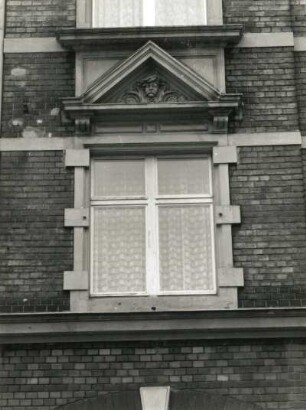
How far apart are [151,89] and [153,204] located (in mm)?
1509

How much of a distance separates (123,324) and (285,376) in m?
1.93

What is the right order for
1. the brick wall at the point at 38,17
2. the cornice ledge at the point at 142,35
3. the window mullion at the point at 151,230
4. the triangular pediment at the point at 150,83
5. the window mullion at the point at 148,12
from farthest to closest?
the window mullion at the point at 148,12 → the brick wall at the point at 38,17 → the cornice ledge at the point at 142,35 → the triangular pediment at the point at 150,83 → the window mullion at the point at 151,230

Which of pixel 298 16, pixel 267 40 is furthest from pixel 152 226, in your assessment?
pixel 298 16

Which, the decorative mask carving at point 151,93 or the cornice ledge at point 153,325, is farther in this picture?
the decorative mask carving at point 151,93

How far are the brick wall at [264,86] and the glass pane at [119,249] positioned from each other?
5.86ft

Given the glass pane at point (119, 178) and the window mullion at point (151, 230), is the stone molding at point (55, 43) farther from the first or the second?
the window mullion at point (151, 230)

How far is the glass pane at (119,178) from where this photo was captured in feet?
33.0

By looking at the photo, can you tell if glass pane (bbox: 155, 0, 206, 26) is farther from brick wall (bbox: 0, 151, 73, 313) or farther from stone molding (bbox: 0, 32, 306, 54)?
brick wall (bbox: 0, 151, 73, 313)

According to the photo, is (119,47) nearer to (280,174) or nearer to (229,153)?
(229,153)

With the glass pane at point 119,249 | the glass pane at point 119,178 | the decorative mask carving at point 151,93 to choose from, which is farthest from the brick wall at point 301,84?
the glass pane at point 119,249

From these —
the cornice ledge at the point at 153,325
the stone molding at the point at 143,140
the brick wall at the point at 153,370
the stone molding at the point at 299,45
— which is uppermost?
the stone molding at the point at 299,45

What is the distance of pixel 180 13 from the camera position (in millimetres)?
10906

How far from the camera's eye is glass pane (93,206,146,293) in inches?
380

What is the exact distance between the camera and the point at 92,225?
9.87 meters
